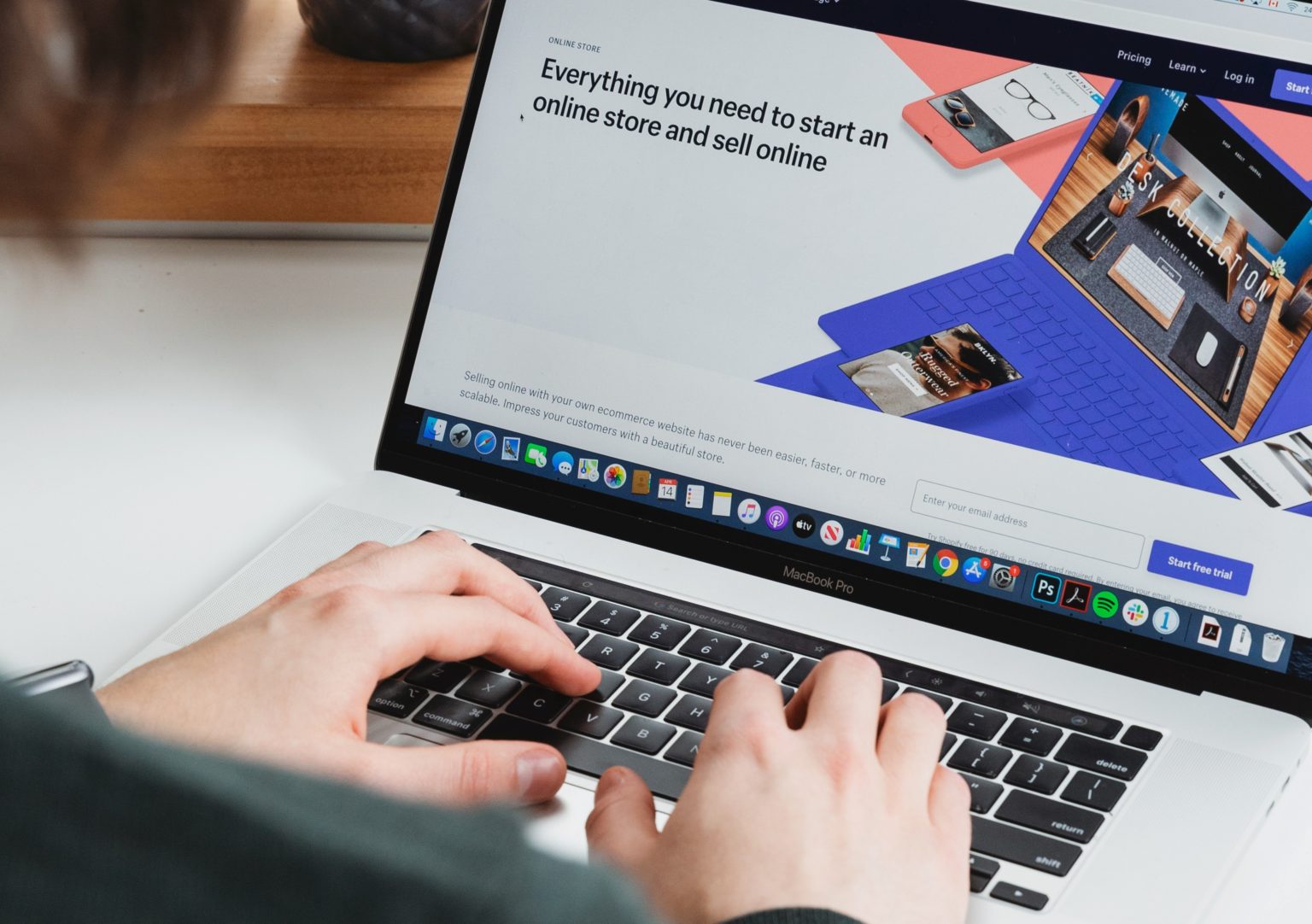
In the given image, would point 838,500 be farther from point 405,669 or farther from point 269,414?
point 269,414

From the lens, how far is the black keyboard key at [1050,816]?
0.57 meters

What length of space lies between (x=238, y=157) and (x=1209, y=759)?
2.82ft

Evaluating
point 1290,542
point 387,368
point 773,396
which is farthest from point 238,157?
point 1290,542

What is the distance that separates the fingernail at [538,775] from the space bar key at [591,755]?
0.11 ft

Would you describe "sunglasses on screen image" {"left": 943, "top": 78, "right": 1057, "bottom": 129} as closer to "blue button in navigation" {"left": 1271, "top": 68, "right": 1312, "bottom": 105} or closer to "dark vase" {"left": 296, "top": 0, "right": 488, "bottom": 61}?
"blue button in navigation" {"left": 1271, "top": 68, "right": 1312, "bottom": 105}

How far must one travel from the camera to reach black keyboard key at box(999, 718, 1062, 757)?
0.62 meters

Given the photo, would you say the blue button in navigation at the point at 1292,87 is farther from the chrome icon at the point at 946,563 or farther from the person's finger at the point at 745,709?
the person's finger at the point at 745,709

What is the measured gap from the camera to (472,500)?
2.61ft

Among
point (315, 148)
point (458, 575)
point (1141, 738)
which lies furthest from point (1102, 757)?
point (315, 148)

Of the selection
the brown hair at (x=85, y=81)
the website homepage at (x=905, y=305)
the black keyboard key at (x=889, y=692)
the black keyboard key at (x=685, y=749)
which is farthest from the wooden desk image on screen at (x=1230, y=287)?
the brown hair at (x=85, y=81)

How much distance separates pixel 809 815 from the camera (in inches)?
17.5

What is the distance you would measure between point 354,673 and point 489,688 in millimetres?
102

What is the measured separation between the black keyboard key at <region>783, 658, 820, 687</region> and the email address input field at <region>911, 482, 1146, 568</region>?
112 mm

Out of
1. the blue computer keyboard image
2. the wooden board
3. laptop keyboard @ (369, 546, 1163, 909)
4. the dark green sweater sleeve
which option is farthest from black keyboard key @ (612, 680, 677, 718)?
the wooden board
